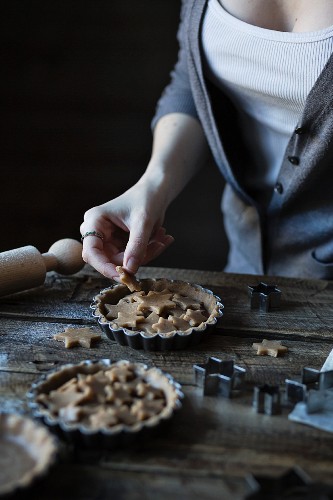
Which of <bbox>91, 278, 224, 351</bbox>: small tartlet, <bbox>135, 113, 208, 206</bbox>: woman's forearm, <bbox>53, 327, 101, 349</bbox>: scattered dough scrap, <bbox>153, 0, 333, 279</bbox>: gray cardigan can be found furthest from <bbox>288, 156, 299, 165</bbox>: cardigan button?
<bbox>53, 327, 101, 349</bbox>: scattered dough scrap

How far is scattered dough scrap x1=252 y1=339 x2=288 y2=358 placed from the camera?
3.97 ft

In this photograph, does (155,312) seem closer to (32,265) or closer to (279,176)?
(32,265)

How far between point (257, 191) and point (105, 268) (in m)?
0.63

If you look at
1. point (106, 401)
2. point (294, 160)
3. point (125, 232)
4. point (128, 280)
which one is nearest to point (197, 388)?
point (106, 401)

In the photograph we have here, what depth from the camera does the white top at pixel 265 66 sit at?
139 centimetres

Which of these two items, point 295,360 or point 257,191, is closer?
point 295,360

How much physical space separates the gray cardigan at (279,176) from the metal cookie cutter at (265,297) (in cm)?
30

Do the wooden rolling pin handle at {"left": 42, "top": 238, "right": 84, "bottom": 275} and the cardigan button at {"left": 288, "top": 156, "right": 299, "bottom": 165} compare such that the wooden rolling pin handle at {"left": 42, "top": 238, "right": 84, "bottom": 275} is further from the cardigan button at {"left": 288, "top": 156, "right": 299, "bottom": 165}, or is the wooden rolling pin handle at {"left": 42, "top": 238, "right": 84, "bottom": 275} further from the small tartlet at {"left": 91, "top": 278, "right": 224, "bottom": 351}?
the cardigan button at {"left": 288, "top": 156, "right": 299, "bottom": 165}

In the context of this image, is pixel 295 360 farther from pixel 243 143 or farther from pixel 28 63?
pixel 28 63

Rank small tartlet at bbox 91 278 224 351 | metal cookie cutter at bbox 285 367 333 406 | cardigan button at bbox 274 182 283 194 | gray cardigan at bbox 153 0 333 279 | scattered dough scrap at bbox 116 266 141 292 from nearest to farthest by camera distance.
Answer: metal cookie cutter at bbox 285 367 333 406 < small tartlet at bbox 91 278 224 351 < scattered dough scrap at bbox 116 266 141 292 < gray cardigan at bbox 153 0 333 279 < cardigan button at bbox 274 182 283 194

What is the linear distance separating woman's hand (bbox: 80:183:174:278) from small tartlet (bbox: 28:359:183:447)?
30 cm

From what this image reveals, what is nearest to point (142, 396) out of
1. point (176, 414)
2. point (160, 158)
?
point (176, 414)

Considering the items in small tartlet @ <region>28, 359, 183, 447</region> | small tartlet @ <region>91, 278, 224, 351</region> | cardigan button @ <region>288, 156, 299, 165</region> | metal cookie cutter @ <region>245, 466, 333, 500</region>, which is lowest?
metal cookie cutter @ <region>245, 466, 333, 500</region>

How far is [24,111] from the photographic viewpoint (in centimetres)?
250
